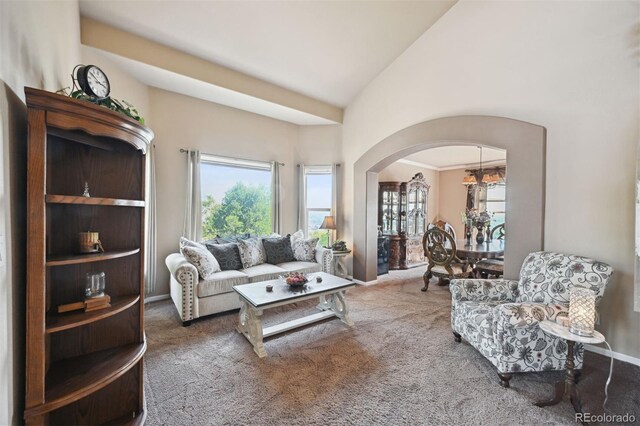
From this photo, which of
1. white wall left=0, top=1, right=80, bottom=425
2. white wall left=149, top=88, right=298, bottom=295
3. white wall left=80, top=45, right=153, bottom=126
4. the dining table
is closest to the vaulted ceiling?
white wall left=80, top=45, right=153, bottom=126

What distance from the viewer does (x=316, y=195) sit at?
5555 millimetres

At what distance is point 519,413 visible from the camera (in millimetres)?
1825

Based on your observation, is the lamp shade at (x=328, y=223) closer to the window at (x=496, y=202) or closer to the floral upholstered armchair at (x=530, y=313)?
the floral upholstered armchair at (x=530, y=313)

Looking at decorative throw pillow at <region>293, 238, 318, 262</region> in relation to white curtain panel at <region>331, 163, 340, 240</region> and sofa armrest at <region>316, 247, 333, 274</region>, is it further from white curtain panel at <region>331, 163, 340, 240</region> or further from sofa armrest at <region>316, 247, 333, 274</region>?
white curtain panel at <region>331, 163, 340, 240</region>

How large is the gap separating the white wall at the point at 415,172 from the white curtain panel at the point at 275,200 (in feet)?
8.48

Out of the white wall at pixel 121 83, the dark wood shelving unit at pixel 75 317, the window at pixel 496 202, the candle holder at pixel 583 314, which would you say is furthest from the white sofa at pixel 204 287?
the window at pixel 496 202

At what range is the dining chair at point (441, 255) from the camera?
13.8 feet

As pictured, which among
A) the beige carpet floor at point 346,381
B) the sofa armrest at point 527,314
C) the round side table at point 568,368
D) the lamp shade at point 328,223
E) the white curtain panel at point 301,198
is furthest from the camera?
the white curtain panel at point 301,198

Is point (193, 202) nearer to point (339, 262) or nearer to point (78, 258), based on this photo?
point (339, 262)

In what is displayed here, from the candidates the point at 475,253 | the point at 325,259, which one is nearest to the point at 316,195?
the point at 325,259

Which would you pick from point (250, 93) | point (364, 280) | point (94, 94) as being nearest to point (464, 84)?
point (250, 93)

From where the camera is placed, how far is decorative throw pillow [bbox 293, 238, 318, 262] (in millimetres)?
4512

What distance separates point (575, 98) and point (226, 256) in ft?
14.9

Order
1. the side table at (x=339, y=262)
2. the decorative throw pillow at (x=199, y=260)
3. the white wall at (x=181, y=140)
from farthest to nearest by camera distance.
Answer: the side table at (x=339, y=262) → the white wall at (x=181, y=140) → the decorative throw pillow at (x=199, y=260)
